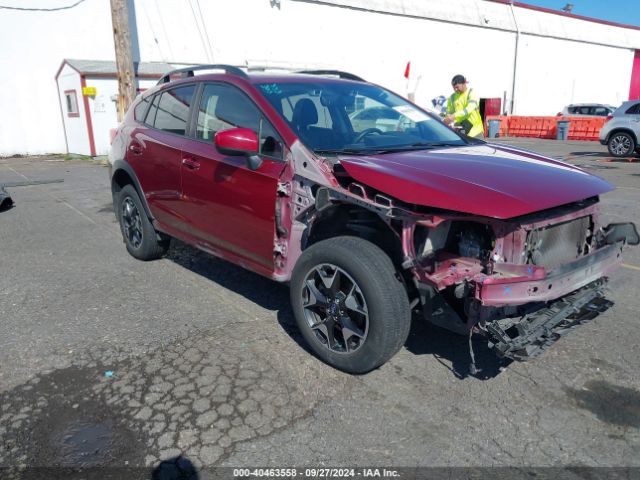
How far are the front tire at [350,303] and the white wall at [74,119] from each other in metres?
15.5

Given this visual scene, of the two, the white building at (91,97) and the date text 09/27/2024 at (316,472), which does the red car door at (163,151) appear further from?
the white building at (91,97)

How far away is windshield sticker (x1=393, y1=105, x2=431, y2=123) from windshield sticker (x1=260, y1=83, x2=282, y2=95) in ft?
3.35

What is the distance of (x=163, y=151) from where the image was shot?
4.50m

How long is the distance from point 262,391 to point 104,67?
53.4 ft

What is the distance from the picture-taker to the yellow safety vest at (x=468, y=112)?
798cm

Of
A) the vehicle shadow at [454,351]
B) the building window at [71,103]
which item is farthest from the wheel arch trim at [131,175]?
the building window at [71,103]

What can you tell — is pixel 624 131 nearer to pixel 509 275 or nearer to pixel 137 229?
pixel 137 229

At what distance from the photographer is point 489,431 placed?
8.75 ft

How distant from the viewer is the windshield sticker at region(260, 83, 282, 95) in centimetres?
376

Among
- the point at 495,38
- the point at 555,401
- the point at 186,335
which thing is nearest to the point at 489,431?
the point at 555,401

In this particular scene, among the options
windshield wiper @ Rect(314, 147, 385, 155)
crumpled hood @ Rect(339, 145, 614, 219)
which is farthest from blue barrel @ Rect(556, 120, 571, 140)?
windshield wiper @ Rect(314, 147, 385, 155)

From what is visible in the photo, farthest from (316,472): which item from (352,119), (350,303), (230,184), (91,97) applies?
(91,97)

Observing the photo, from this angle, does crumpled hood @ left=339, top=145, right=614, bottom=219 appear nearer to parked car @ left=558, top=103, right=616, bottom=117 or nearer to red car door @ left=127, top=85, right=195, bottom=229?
red car door @ left=127, top=85, right=195, bottom=229

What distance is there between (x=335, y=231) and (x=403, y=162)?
63 cm
